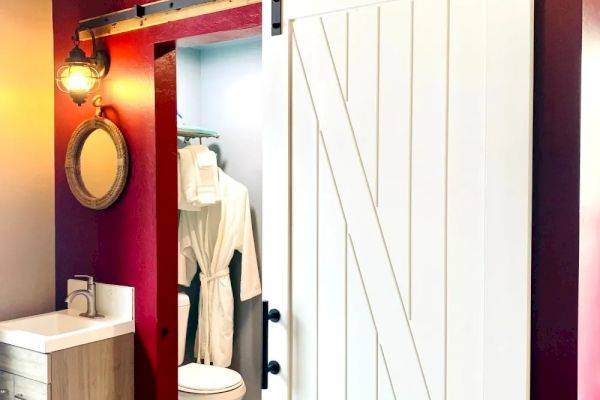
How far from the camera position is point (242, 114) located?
12.7ft

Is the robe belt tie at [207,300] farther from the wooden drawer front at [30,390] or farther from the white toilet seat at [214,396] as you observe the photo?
the wooden drawer front at [30,390]

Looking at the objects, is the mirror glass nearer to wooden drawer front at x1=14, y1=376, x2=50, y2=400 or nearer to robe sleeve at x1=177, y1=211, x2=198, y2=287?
robe sleeve at x1=177, y1=211, x2=198, y2=287

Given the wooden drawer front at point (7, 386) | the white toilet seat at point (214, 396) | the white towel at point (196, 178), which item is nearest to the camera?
the wooden drawer front at point (7, 386)

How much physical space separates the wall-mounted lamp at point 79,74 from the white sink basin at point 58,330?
40.3 inches

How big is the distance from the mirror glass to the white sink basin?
60 cm

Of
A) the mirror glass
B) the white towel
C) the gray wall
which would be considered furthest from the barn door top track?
the gray wall

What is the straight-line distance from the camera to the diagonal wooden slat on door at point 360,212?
188 cm

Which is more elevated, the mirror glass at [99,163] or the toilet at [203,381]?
the mirror glass at [99,163]

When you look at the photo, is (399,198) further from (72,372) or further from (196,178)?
(196,178)

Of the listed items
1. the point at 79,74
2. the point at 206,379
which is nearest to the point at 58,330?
the point at 206,379

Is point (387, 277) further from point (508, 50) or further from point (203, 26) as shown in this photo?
point (203, 26)

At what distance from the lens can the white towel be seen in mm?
3494

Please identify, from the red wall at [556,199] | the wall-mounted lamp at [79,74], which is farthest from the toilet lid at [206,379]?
the red wall at [556,199]

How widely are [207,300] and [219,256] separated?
274 millimetres
